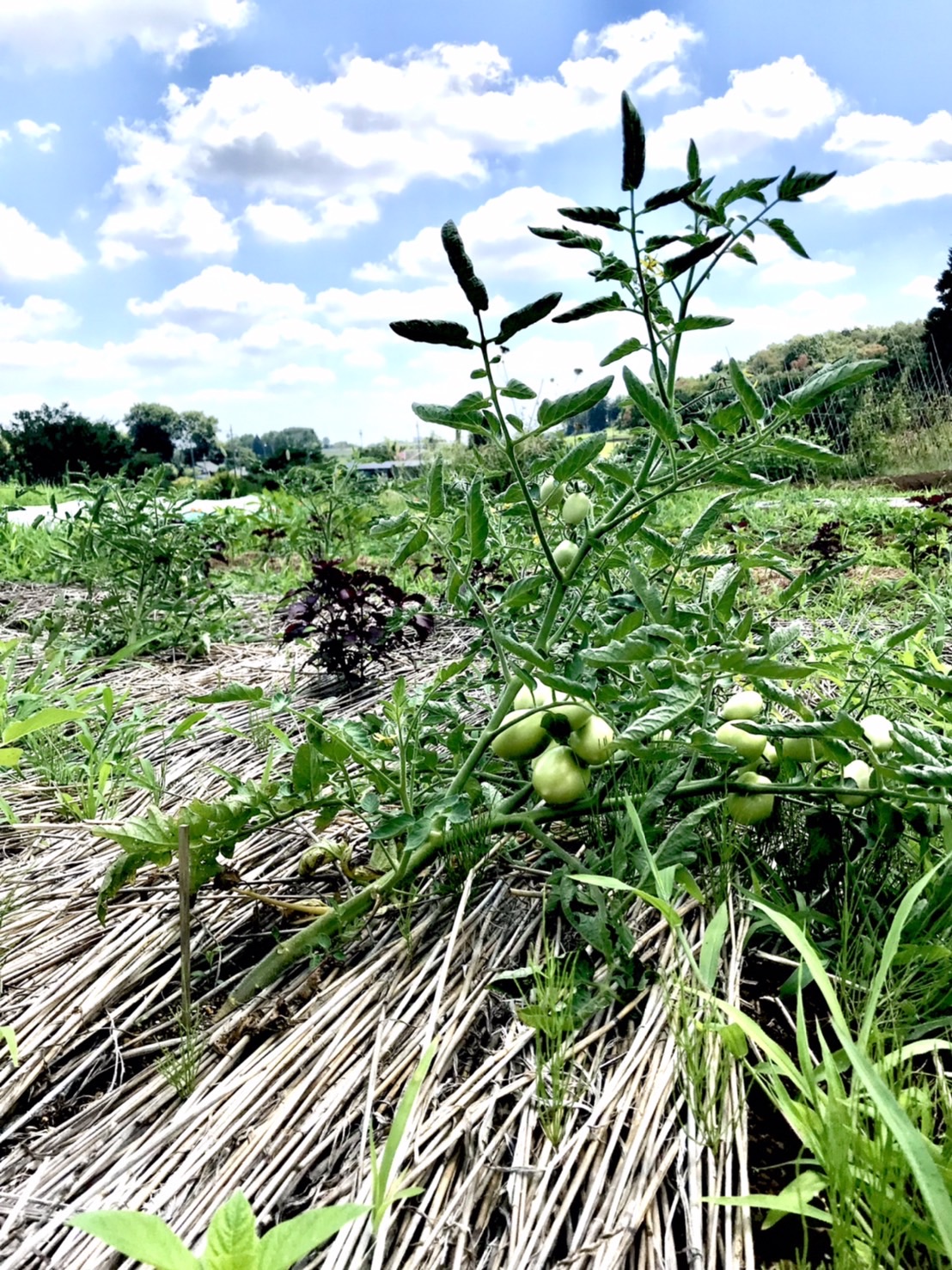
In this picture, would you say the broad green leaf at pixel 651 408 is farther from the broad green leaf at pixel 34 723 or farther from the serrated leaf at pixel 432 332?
the broad green leaf at pixel 34 723

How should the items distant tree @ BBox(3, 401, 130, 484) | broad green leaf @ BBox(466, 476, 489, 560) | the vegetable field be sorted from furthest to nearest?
distant tree @ BBox(3, 401, 130, 484) → broad green leaf @ BBox(466, 476, 489, 560) → the vegetable field

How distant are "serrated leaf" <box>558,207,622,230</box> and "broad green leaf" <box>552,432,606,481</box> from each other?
25 centimetres

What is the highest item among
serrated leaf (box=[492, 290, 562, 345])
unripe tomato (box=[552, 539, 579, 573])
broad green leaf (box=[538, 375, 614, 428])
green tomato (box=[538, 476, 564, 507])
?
serrated leaf (box=[492, 290, 562, 345])

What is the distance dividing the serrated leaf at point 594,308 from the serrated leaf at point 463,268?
0.57ft

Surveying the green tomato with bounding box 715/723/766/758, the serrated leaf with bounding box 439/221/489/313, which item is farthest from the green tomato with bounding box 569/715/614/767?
the serrated leaf with bounding box 439/221/489/313

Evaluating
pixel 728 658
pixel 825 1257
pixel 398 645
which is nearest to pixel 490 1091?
pixel 825 1257

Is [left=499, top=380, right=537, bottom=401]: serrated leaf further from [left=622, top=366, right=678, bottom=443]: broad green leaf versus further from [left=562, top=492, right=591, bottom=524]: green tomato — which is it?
[left=562, top=492, right=591, bottom=524]: green tomato

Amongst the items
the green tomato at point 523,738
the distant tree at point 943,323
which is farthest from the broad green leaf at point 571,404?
the distant tree at point 943,323

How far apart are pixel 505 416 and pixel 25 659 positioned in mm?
2325

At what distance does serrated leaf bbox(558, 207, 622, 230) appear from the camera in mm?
1012

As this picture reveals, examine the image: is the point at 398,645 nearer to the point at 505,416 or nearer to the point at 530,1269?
the point at 505,416

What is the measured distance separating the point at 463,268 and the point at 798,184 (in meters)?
0.49

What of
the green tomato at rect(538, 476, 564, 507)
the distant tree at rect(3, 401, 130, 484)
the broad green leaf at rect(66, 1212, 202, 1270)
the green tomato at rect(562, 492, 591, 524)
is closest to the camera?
the broad green leaf at rect(66, 1212, 202, 1270)

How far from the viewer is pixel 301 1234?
0.63 metres
